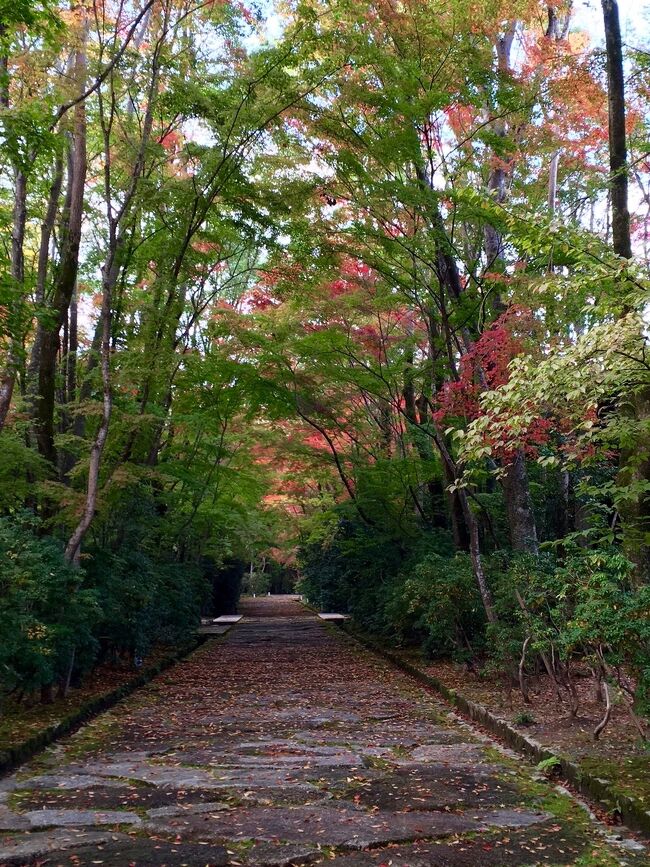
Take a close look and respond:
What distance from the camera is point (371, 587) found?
56.4 ft

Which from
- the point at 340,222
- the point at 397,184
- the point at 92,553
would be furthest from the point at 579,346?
the point at 340,222

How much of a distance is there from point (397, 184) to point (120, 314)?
4.84 metres

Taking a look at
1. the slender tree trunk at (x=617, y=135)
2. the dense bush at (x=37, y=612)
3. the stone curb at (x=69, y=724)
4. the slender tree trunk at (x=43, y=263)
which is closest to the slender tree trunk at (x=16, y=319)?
the slender tree trunk at (x=43, y=263)

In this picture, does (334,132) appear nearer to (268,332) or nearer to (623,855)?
(268,332)

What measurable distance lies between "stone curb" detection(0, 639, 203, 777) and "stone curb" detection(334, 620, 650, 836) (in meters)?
4.18

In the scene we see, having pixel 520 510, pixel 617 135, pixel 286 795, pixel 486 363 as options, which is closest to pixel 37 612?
pixel 286 795

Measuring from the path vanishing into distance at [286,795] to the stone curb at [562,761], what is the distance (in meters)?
0.17

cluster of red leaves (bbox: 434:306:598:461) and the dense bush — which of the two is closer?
the dense bush

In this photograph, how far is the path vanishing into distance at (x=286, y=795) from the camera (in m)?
4.05

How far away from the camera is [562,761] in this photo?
5.66 m

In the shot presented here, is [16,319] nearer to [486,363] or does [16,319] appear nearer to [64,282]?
[64,282]

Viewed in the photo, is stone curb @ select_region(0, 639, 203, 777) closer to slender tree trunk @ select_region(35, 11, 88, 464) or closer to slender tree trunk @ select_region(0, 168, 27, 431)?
slender tree trunk @ select_region(35, 11, 88, 464)

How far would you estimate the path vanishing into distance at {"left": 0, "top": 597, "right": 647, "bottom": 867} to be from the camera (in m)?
4.05

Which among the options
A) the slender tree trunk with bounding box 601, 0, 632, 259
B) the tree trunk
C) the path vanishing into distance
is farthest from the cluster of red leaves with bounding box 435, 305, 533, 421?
the path vanishing into distance
